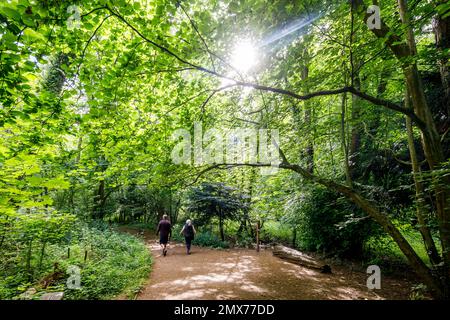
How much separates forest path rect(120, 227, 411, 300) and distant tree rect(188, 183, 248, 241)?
16.6ft

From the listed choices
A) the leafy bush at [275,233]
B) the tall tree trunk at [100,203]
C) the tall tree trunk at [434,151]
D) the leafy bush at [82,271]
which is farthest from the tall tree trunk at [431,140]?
the tall tree trunk at [100,203]

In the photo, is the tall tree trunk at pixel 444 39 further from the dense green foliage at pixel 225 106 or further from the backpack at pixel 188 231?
the backpack at pixel 188 231

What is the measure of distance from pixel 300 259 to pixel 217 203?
254 inches

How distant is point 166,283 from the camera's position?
6.55 metres

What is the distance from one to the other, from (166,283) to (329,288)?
4.57 metres

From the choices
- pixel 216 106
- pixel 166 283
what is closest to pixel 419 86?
pixel 216 106

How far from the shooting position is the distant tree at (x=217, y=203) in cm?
1417

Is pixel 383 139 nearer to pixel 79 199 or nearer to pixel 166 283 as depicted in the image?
pixel 166 283

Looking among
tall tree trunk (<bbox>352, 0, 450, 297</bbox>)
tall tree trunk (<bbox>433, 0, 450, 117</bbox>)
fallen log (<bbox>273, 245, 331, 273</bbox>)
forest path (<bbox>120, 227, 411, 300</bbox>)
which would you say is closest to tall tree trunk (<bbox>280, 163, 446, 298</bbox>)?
tall tree trunk (<bbox>352, 0, 450, 297</bbox>)

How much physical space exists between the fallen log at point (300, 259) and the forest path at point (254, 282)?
0.24 metres

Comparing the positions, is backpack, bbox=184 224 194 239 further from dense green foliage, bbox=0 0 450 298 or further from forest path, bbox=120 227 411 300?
dense green foliage, bbox=0 0 450 298

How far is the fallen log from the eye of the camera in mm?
7768

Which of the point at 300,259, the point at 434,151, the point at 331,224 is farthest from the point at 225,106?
the point at 300,259

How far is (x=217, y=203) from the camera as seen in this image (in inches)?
560
